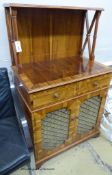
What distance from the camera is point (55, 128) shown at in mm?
1290

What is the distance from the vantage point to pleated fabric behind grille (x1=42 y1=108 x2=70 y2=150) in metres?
1.21

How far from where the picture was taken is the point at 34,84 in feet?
3.37

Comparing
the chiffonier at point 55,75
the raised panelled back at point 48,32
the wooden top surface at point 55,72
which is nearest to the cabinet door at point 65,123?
the chiffonier at point 55,75

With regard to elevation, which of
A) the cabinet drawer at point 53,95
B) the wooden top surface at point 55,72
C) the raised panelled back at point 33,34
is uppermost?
the raised panelled back at point 33,34

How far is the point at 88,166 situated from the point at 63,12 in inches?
57.4

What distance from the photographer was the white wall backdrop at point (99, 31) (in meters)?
1.27

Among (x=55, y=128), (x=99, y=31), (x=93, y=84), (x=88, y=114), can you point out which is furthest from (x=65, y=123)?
(x=99, y=31)

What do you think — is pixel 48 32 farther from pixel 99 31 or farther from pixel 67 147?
pixel 67 147

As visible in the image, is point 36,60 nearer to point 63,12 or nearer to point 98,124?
point 63,12

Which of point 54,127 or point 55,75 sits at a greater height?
point 55,75

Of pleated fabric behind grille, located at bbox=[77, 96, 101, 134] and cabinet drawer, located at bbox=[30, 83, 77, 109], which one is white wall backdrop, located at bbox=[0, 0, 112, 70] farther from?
pleated fabric behind grille, located at bbox=[77, 96, 101, 134]

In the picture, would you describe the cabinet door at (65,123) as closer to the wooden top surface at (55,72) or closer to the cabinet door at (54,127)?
the cabinet door at (54,127)

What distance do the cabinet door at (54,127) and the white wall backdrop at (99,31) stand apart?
63 cm

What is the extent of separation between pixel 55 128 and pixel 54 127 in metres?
0.02
